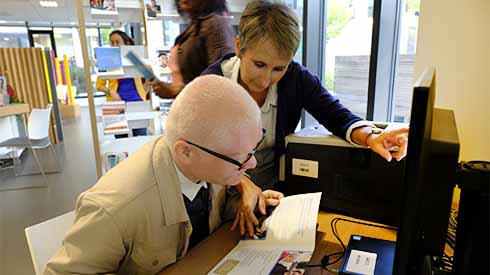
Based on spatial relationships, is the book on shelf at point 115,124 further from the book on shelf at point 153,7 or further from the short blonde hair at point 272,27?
the short blonde hair at point 272,27

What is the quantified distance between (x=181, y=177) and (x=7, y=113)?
4.32 m

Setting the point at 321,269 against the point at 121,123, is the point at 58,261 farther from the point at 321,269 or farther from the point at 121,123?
the point at 121,123

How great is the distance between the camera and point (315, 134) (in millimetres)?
1300

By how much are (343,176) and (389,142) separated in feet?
0.63

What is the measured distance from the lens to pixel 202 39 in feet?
5.73

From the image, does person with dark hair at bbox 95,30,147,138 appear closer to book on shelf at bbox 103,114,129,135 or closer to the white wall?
book on shelf at bbox 103,114,129,135

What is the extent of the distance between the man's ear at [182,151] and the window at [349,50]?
5.33ft

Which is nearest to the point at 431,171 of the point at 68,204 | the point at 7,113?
the point at 68,204

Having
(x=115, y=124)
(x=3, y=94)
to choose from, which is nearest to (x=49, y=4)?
(x=3, y=94)

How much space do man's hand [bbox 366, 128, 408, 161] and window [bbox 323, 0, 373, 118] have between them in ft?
3.67

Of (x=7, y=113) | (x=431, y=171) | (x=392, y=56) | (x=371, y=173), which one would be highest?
(x=392, y=56)

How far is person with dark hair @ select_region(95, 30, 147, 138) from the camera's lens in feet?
7.71

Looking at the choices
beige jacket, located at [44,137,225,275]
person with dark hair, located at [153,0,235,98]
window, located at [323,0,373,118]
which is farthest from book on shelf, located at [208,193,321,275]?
window, located at [323,0,373,118]

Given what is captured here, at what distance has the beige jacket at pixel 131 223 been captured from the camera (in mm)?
764
